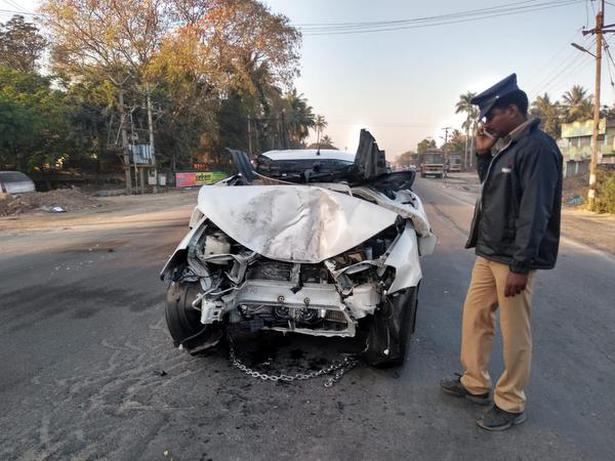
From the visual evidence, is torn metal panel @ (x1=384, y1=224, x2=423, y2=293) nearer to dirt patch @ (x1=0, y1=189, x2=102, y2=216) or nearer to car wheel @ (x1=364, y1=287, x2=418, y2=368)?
car wheel @ (x1=364, y1=287, x2=418, y2=368)

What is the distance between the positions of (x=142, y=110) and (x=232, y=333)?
30228 millimetres

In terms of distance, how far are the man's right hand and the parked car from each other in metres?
19.4

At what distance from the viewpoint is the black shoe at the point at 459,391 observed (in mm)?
3172

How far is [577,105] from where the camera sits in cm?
6731

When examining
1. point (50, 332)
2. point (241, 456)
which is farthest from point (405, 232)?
point (50, 332)

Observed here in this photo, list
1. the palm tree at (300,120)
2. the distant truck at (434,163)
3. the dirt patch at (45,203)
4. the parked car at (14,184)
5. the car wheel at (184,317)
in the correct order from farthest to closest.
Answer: the palm tree at (300,120), the distant truck at (434,163), the parked car at (14,184), the dirt patch at (45,203), the car wheel at (184,317)

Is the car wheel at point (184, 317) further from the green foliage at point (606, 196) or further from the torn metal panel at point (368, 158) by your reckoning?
the green foliage at point (606, 196)

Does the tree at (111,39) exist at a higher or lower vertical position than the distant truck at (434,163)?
higher

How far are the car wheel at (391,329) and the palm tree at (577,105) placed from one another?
6869cm

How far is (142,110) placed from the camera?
101 ft

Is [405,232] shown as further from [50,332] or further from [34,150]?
[34,150]

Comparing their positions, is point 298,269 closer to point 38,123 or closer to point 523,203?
point 523,203

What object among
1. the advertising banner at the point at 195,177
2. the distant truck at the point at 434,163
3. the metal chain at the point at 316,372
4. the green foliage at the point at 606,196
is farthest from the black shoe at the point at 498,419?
the distant truck at the point at 434,163

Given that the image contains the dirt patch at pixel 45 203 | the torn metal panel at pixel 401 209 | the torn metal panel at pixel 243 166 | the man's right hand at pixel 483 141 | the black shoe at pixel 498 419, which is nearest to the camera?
the black shoe at pixel 498 419
